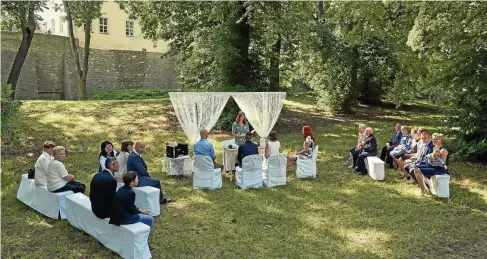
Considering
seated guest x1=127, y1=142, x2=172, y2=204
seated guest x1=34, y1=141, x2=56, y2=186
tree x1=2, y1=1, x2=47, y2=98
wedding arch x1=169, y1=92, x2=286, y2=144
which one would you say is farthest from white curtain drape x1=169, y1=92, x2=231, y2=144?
tree x1=2, y1=1, x2=47, y2=98

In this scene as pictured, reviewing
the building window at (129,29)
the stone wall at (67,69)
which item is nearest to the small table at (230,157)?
the stone wall at (67,69)

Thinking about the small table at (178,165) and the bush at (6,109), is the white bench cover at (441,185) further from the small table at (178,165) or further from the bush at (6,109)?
the bush at (6,109)

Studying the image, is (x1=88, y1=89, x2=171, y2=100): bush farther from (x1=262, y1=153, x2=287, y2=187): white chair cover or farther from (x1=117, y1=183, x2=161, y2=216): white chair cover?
(x1=117, y1=183, x2=161, y2=216): white chair cover

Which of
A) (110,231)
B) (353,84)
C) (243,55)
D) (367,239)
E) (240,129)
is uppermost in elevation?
(243,55)

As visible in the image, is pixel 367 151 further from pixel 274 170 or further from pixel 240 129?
pixel 240 129

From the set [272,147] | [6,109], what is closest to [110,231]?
[6,109]

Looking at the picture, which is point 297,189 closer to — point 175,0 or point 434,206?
point 434,206

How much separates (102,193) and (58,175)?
5.49 ft

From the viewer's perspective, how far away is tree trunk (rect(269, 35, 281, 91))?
16.3 meters

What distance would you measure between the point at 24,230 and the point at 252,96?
22.9 feet

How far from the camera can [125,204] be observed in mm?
5582

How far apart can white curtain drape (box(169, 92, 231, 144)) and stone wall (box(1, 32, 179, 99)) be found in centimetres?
1579

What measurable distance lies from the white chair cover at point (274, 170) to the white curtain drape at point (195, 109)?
243 cm

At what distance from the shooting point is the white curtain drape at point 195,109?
34.4 feet
